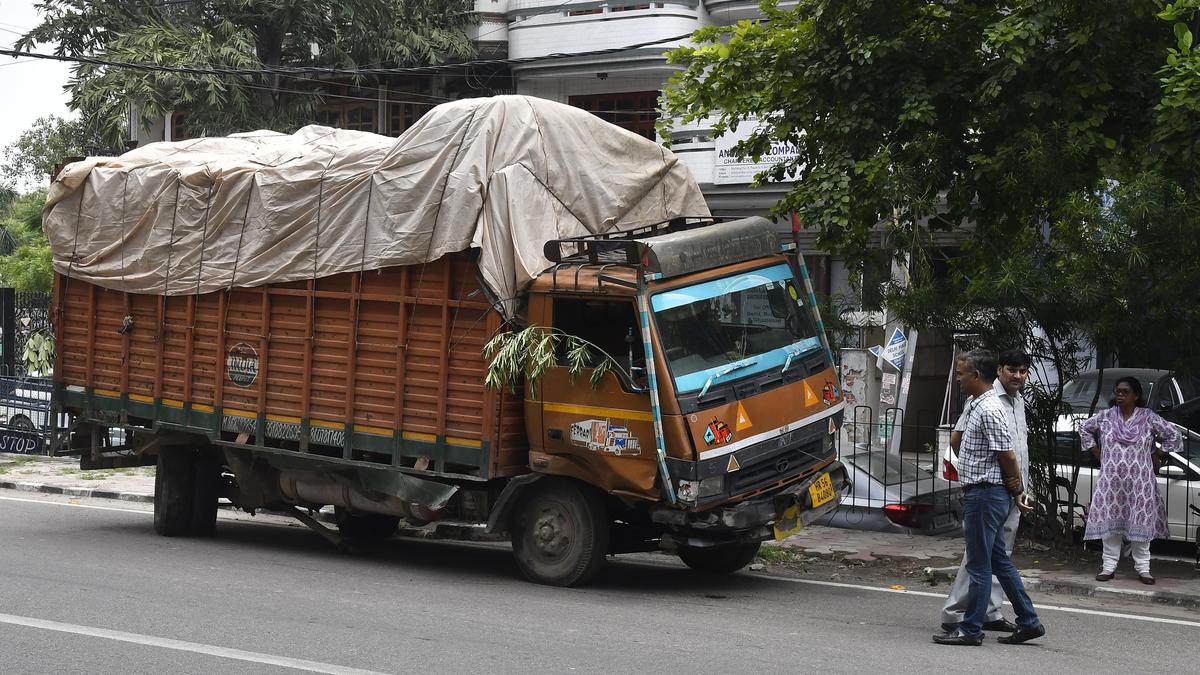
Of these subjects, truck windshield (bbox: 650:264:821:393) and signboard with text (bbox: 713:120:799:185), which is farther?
signboard with text (bbox: 713:120:799:185)

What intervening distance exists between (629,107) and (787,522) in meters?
15.9

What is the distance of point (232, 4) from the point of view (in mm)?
25484

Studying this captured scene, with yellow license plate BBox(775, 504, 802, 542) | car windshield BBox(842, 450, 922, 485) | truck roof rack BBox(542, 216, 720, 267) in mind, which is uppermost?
truck roof rack BBox(542, 216, 720, 267)

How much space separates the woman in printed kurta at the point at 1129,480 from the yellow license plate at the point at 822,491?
222 centimetres

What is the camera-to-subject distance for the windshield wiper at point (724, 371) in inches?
355

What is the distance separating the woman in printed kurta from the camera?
9.95 metres

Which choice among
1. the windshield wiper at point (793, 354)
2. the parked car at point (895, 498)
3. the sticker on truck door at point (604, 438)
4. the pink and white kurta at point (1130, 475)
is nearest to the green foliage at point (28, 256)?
the parked car at point (895, 498)

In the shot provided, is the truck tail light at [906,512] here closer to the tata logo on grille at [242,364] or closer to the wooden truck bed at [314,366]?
the wooden truck bed at [314,366]

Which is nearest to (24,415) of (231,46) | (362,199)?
(231,46)

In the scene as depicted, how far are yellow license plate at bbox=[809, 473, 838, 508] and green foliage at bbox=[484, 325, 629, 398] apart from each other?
1.74 meters

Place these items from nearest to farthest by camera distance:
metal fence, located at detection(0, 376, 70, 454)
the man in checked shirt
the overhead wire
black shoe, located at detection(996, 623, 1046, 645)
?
the man in checked shirt → black shoe, located at detection(996, 623, 1046, 645) → metal fence, located at detection(0, 376, 70, 454) → the overhead wire

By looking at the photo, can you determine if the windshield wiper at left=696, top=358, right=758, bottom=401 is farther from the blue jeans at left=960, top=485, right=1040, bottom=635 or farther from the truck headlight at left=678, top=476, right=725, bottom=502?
the blue jeans at left=960, top=485, right=1040, bottom=635

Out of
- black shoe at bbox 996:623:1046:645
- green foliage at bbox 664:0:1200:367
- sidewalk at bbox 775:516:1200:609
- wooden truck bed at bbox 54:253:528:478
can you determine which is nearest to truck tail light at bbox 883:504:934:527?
sidewalk at bbox 775:516:1200:609

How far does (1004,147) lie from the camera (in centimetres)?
1116
